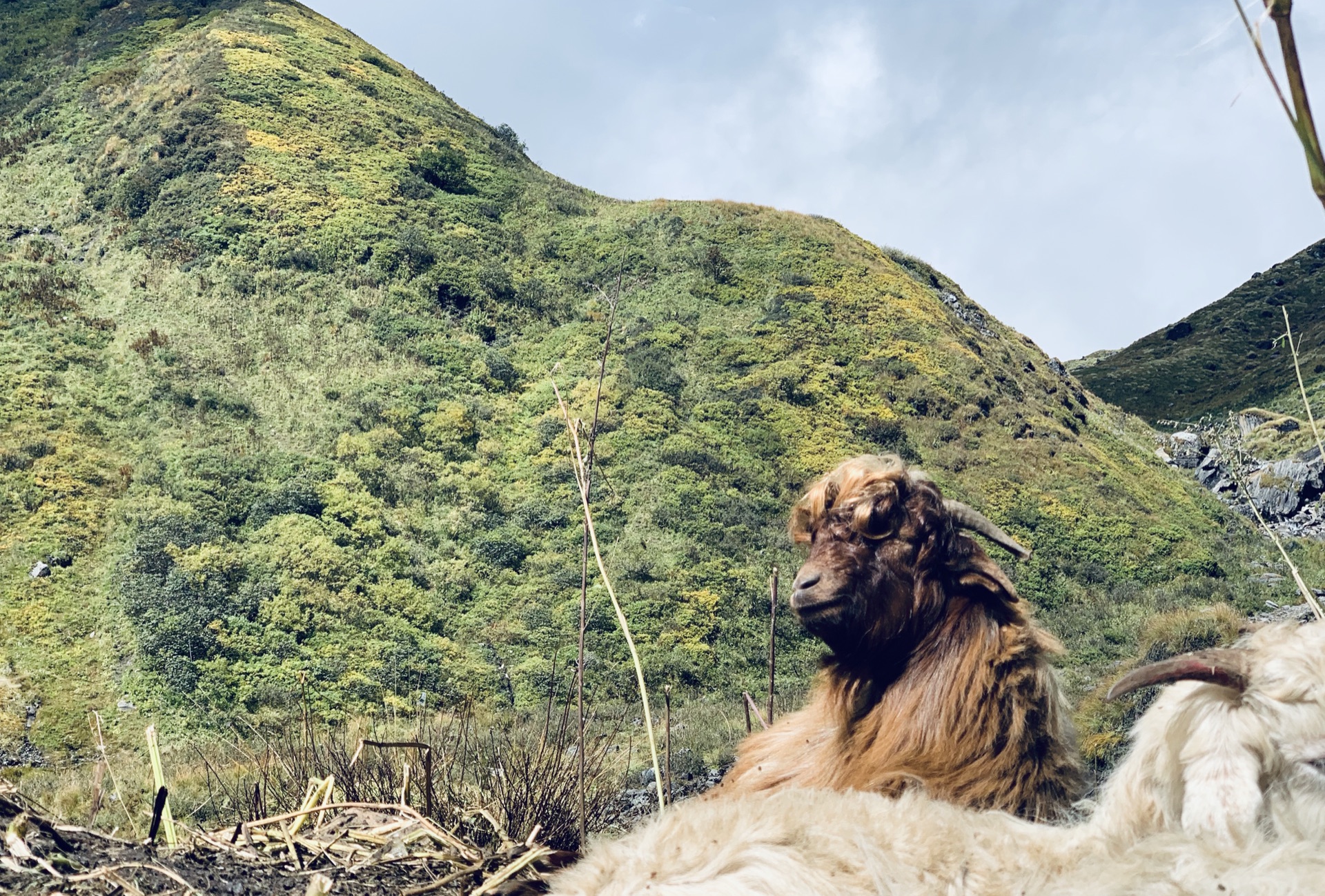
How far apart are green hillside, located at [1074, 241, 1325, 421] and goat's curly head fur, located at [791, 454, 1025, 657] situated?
47.7 metres

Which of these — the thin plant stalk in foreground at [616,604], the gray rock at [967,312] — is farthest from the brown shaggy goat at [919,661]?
the gray rock at [967,312]

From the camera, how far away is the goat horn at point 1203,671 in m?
1.38

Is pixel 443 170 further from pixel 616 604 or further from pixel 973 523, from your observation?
pixel 616 604

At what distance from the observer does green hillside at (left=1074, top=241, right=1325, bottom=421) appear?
49.6 meters

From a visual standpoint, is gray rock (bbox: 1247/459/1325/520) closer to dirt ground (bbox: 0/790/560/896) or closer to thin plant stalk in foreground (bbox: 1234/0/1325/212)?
dirt ground (bbox: 0/790/560/896)

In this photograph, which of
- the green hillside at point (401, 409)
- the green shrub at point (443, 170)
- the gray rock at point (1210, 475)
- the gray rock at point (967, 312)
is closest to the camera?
the green hillside at point (401, 409)

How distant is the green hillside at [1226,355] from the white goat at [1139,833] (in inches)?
1926

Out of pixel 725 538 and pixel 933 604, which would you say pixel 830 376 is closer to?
pixel 725 538

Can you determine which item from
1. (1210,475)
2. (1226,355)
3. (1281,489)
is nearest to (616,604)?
(1281,489)

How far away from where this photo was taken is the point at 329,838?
84.4 inches

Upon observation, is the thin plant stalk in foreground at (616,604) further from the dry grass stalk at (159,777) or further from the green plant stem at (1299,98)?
the green plant stem at (1299,98)

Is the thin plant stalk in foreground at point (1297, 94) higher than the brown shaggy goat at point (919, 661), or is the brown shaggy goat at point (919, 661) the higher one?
the thin plant stalk in foreground at point (1297, 94)

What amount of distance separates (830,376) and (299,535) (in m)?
15.1

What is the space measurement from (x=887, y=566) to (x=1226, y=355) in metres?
65.5
